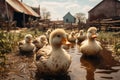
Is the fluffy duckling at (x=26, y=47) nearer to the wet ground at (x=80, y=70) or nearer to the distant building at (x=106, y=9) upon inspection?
the wet ground at (x=80, y=70)

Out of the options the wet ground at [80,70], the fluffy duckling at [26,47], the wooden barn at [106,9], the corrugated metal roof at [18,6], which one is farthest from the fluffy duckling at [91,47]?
the wooden barn at [106,9]

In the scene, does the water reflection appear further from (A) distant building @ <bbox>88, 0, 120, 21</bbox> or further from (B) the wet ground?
(A) distant building @ <bbox>88, 0, 120, 21</bbox>

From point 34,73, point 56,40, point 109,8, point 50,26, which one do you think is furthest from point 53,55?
point 109,8

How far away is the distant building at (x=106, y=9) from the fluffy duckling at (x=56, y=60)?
40.3 m

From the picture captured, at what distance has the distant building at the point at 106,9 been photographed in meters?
46.0

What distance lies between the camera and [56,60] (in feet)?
20.2

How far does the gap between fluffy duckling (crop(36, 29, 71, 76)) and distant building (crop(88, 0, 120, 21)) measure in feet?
132

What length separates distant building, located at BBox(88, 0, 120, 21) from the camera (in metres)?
46.0

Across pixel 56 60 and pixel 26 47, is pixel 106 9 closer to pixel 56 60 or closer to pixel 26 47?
pixel 26 47

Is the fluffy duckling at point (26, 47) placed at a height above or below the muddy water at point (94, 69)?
above

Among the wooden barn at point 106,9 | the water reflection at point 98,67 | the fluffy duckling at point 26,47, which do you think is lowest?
the water reflection at point 98,67

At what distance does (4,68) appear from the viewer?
23.6 feet

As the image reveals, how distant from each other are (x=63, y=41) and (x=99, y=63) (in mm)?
2362

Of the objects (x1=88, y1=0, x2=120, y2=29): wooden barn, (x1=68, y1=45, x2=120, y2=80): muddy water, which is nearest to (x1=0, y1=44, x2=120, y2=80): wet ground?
(x1=68, y1=45, x2=120, y2=80): muddy water
